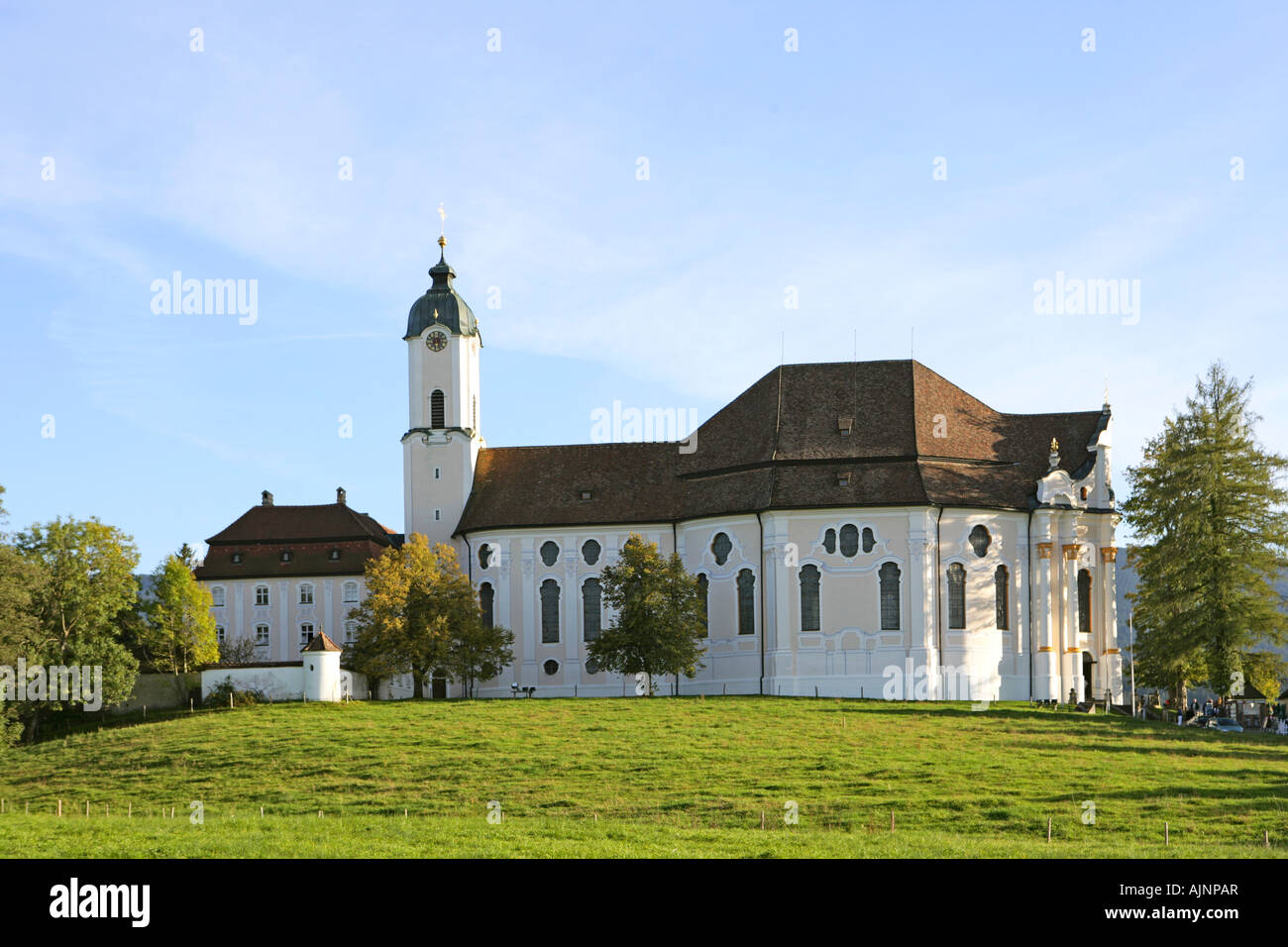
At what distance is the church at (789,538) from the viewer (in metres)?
63.4

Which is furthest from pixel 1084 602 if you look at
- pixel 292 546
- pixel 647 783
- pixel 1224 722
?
pixel 292 546

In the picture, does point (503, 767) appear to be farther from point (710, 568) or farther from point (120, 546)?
point (120, 546)

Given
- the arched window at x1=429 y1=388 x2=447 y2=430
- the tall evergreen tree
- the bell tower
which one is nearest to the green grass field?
the tall evergreen tree

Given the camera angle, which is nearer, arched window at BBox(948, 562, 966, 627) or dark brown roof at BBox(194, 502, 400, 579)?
arched window at BBox(948, 562, 966, 627)

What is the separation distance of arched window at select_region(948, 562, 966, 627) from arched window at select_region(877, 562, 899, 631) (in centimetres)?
244

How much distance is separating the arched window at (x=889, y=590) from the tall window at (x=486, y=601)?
18.6 metres

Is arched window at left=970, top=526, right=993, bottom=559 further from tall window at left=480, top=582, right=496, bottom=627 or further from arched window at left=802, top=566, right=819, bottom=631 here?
tall window at left=480, top=582, right=496, bottom=627

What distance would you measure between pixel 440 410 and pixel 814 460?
2021cm

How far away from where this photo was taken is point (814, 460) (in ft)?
216

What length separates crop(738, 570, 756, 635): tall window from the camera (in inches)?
2544

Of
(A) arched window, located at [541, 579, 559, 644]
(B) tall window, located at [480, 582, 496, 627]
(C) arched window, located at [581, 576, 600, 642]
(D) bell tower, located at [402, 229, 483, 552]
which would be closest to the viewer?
(C) arched window, located at [581, 576, 600, 642]

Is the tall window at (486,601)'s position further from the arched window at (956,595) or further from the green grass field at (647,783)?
the arched window at (956,595)
